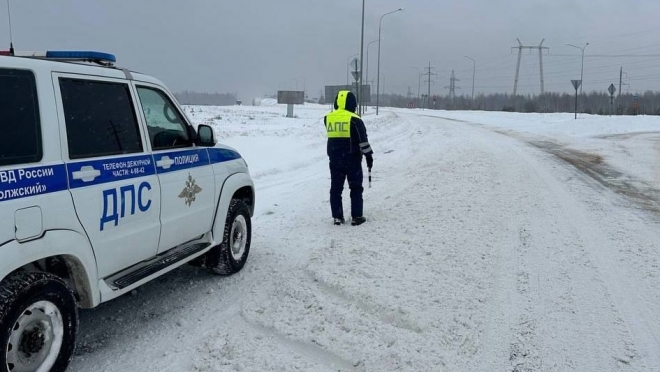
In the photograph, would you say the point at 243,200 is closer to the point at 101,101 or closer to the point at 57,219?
the point at 101,101

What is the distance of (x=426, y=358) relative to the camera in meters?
3.99

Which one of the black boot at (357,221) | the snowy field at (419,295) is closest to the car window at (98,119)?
the snowy field at (419,295)

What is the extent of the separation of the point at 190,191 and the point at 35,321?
1.86 m

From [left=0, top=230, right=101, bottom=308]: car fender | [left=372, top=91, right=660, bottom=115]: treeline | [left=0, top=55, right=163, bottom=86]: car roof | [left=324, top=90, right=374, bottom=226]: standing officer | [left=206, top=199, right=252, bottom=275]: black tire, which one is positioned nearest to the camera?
[left=0, top=230, right=101, bottom=308]: car fender

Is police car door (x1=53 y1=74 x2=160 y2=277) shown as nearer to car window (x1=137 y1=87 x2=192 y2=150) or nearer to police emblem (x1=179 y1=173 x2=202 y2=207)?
car window (x1=137 y1=87 x2=192 y2=150)

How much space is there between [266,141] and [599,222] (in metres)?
12.9

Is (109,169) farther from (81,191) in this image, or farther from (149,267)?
(149,267)

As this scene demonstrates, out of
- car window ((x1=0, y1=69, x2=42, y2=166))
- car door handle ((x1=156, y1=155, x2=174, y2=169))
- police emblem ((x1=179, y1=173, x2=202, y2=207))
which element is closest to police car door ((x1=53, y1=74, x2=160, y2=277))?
car door handle ((x1=156, y1=155, x2=174, y2=169))

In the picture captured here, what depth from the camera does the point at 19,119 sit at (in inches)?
128

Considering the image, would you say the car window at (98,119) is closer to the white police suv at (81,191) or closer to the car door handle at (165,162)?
the white police suv at (81,191)

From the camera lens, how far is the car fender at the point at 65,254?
120 inches

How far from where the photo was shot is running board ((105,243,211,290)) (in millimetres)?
4004

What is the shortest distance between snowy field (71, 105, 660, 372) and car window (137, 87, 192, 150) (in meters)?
1.49

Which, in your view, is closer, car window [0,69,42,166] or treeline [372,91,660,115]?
car window [0,69,42,166]
